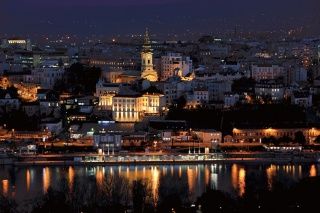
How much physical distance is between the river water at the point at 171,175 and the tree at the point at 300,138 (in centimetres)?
94

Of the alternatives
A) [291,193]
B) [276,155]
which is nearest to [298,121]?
[276,155]

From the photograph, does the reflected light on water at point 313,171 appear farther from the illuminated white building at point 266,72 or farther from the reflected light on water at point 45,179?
the illuminated white building at point 266,72

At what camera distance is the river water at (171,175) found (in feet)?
30.3

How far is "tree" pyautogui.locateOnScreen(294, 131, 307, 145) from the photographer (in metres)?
11.9

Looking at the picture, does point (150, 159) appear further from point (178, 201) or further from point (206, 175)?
point (178, 201)

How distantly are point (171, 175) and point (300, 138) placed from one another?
2.36 m

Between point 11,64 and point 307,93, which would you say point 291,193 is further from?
point 11,64

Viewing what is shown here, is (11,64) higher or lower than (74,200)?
higher

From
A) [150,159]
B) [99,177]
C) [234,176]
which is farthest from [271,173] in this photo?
[99,177]

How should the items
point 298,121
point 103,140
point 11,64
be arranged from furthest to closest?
1. point 11,64
2. point 298,121
3. point 103,140

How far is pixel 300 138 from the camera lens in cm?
1198

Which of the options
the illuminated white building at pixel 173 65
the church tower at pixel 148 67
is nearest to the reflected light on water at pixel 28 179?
the church tower at pixel 148 67

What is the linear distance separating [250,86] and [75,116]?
2778mm

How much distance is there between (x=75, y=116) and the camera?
12992mm
